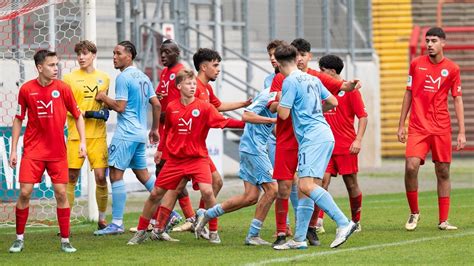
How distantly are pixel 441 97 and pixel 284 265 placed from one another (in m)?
4.21

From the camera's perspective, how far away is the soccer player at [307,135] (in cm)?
1150

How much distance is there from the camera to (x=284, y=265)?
34.2 ft

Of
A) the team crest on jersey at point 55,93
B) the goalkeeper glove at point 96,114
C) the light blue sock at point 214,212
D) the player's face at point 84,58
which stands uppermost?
the player's face at point 84,58

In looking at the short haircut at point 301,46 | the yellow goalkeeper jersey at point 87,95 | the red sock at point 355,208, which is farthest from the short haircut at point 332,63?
the yellow goalkeeper jersey at point 87,95

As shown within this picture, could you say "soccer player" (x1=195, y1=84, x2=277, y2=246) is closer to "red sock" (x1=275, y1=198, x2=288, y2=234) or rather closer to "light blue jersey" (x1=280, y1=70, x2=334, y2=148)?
"red sock" (x1=275, y1=198, x2=288, y2=234)

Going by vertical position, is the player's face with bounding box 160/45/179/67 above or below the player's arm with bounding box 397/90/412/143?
above

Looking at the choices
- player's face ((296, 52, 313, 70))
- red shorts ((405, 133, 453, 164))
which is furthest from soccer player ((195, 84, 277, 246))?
red shorts ((405, 133, 453, 164))

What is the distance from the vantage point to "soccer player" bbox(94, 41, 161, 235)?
13.9 m

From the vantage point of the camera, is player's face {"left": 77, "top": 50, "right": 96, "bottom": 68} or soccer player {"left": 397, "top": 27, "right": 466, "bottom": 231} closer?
soccer player {"left": 397, "top": 27, "right": 466, "bottom": 231}

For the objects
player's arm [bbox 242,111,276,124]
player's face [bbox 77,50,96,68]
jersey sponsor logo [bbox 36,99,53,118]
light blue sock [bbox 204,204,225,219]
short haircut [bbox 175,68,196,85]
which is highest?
player's face [bbox 77,50,96,68]

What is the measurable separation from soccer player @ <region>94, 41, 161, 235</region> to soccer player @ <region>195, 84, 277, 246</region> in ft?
5.22

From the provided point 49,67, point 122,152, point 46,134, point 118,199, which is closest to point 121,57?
point 122,152

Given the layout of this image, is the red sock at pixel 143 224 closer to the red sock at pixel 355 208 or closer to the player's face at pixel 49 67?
the player's face at pixel 49 67

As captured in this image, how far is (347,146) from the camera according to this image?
45.5 ft
